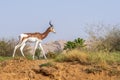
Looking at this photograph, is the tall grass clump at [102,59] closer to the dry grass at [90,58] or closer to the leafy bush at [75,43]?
the dry grass at [90,58]

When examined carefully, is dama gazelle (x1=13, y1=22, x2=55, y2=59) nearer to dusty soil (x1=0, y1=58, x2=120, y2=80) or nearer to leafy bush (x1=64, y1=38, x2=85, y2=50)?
leafy bush (x1=64, y1=38, x2=85, y2=50)

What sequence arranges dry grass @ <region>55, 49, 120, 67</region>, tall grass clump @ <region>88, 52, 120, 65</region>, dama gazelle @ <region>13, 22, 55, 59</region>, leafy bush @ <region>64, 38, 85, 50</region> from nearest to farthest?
tall grass clump @ <region>88, 52, 120, 65</region> → dry grass @ <region>55, 49, 120, 67</region> → dama gazelle @ <region>13, 22, 55, 59</region> → leafy bush @ <region>64, 38, 85, 50</region>

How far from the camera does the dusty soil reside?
16.0 meters

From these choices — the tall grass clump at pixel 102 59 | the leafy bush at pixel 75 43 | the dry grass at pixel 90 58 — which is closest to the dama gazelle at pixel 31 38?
the leafy bush at pixel 75 43

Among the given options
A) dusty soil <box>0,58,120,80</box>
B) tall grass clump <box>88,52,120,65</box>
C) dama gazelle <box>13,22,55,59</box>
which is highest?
dama gazelle <box>13,22,55,59</box>

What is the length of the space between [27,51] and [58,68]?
16683mm

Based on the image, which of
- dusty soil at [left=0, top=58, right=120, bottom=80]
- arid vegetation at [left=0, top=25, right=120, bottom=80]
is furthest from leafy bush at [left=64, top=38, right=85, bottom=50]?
dusty soil at [left=0, top=58, right=120, bottom=80]

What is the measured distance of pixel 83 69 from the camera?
17016mm

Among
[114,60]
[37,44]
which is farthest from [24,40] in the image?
[114,60]

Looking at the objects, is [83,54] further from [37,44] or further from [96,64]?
[37,44]

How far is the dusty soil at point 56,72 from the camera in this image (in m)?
16.0

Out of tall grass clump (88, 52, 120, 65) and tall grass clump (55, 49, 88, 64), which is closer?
tall grass clump (88, 52, 120, 65)

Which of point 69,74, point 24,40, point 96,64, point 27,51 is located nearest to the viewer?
point 69,74

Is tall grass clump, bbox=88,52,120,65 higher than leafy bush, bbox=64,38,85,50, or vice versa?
leafy bush, bbox=64,38,85,50
